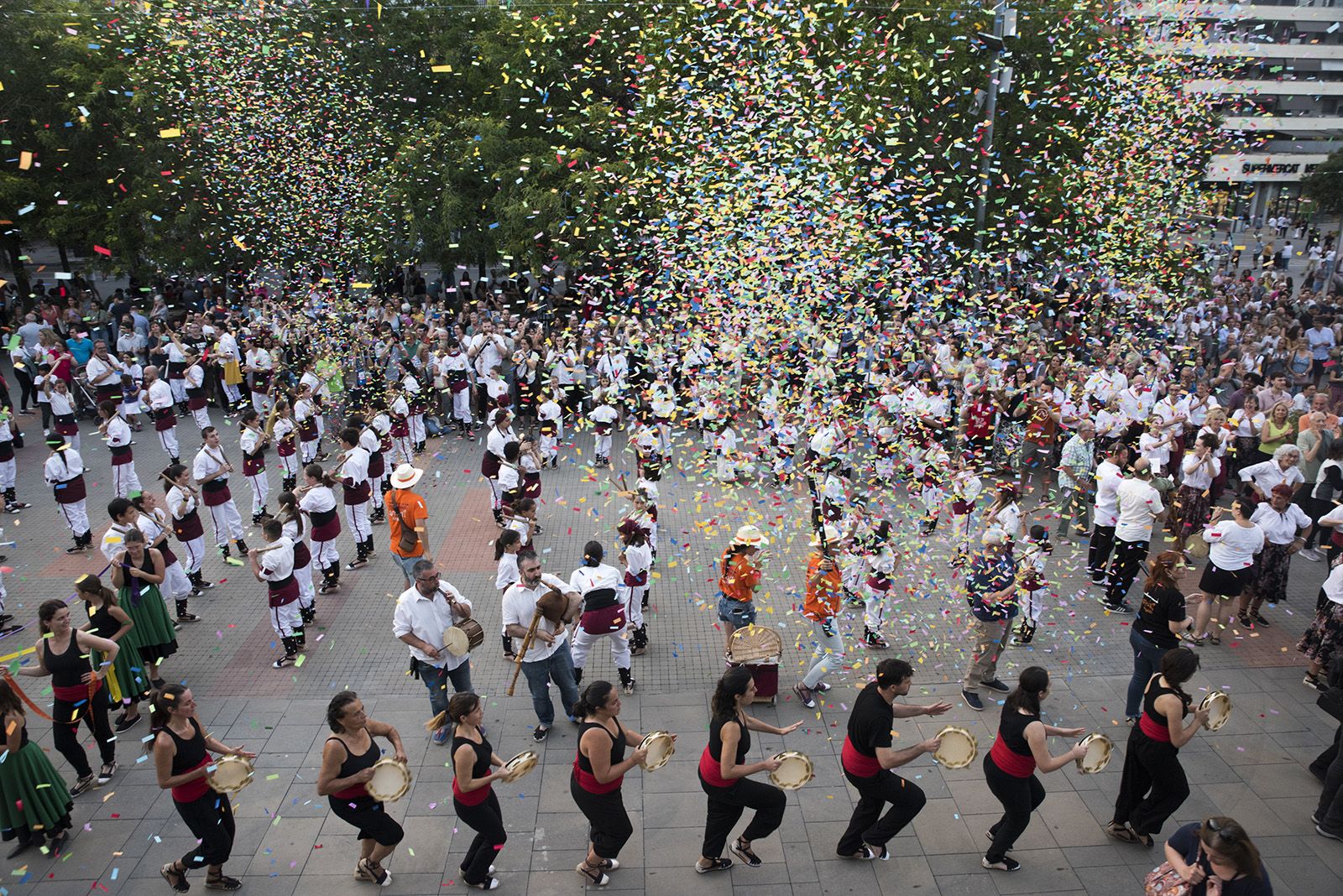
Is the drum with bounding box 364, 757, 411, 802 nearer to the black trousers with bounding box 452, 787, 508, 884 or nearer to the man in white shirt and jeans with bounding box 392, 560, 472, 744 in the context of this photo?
the black trousers with bounding box 452, 787, 508, 884

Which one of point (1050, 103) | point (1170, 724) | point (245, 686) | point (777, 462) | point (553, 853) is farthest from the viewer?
point (1050, 103)

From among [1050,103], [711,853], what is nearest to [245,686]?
[711,853]

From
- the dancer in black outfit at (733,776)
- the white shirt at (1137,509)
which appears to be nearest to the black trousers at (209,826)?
→ the dancer in black outfit at (733,776)

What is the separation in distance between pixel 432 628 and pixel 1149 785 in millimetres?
5429

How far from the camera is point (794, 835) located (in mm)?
6535

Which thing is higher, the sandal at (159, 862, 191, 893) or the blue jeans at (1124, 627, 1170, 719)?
the blue jeans at (1124, 627, 1170, 719)

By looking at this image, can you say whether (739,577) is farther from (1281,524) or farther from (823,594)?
(1281,524)

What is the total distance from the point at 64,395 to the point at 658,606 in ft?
30.8

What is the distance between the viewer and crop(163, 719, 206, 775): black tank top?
5520 mm

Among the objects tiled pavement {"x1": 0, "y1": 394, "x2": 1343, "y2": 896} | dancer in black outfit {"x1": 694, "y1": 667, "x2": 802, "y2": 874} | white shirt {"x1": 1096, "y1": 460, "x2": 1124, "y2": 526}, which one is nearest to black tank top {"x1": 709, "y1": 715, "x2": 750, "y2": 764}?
dancer in black outfit {"x1": 694, "y1": 667, "x2": 802, "y2": 874}

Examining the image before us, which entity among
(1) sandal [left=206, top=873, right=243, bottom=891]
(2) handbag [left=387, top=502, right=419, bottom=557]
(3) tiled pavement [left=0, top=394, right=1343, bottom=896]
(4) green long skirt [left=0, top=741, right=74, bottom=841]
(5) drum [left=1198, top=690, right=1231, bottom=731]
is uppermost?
(5) drum [left=1198, top=690, right=1231, bottom=731]

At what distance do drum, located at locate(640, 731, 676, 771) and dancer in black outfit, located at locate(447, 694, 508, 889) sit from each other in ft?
2.84

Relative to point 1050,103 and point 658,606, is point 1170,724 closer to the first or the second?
point 658,606

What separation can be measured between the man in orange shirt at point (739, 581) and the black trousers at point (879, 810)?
2.05 metres
